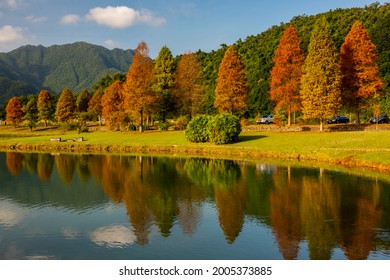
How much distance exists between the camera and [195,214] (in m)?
21.2

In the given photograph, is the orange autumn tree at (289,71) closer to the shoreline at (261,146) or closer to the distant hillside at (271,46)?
the shoreline at (261,146)

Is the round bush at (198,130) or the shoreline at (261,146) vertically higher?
the round bush at (198,130)

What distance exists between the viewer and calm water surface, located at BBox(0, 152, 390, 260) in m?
15.7

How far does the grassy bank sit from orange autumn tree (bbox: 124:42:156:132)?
17.5 ft

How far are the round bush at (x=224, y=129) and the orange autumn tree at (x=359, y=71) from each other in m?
18.3

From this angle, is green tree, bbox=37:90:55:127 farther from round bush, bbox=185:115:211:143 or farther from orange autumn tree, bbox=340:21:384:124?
orange autumn tree, bbox=340:21:384:124

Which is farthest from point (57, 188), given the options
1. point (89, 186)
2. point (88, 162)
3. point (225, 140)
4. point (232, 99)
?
point (232, 99)

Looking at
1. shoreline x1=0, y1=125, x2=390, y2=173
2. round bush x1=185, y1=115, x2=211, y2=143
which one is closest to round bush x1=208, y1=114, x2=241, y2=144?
shoreline x1=0, y1=125, x2=390, y2=173

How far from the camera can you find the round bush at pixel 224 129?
2066 inches

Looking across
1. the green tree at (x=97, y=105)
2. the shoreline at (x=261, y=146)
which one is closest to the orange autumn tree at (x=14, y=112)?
the green tree at (x=97, y=105)

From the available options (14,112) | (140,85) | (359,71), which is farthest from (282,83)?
(14,112)

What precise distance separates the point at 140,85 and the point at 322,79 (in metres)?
31.2

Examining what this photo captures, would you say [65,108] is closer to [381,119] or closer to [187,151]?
[187,151]
